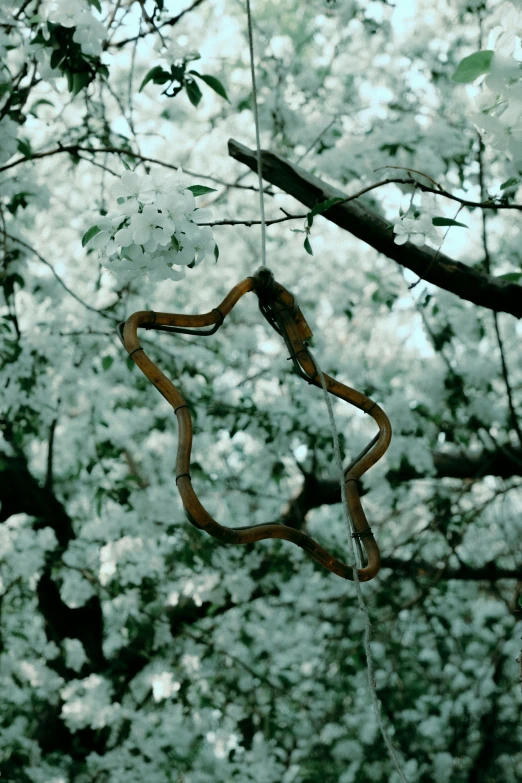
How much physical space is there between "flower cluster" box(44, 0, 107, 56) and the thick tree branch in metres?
0.39

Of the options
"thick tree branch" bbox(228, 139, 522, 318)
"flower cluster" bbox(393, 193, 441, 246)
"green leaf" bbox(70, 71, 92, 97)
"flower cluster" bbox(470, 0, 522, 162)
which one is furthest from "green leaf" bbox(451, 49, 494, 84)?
"green leaf" bbox(70, 71, 92, 97)

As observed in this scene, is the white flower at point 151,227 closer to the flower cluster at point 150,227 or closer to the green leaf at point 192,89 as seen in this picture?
the flower cluster at point 150,227

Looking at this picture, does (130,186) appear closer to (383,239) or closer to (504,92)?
(504,92)

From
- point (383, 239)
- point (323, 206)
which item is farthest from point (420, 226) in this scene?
point (383, 239)

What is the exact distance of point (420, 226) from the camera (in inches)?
48.6

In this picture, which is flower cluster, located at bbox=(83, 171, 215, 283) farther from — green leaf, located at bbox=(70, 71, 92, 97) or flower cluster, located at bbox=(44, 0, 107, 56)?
green leaf, located at bbox=(70, 71, 92, 97)

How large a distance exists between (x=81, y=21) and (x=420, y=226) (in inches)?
33.8

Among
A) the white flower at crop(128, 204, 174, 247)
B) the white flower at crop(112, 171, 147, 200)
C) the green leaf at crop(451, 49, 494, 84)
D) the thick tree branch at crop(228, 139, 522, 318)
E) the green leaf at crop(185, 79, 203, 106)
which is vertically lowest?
the white flower at crop(128, 204, 174, 247)

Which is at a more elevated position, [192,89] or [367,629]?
[192,89]

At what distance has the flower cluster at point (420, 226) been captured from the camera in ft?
4.03

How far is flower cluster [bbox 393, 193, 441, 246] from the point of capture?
1.23m

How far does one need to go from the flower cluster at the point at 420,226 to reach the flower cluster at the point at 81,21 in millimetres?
797

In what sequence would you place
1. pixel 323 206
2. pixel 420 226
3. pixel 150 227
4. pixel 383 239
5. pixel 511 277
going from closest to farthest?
1. pixel 150 227
2. pixel 420 226
3. pixel 323 206
4. pixel 383 239
5. pixel 511 277

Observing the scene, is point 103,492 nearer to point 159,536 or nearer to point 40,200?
point 159,536
